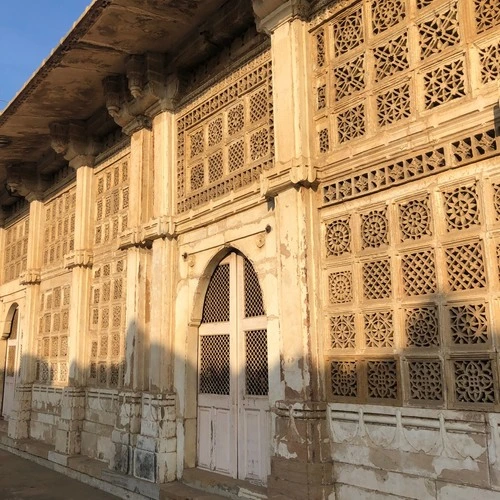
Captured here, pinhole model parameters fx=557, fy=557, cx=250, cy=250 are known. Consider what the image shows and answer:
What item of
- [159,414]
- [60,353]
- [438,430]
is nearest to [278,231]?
[438,430]

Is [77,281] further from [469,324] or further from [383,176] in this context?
[469,324]

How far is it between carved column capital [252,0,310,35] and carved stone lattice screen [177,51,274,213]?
353 millimetres

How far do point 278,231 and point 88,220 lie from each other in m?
4.93

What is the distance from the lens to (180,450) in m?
6.33

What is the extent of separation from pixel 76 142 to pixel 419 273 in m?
6.76

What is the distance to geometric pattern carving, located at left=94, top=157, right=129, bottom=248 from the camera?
327 inches

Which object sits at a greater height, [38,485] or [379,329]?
[379,329]

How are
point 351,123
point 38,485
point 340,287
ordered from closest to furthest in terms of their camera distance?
point 340,287
point 351,123
point 38,485

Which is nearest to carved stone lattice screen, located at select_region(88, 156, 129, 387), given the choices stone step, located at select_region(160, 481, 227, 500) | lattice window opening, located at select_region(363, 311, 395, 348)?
stone step, located at select_region(160, 481, 227, 500)

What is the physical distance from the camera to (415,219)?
4125 millimetres

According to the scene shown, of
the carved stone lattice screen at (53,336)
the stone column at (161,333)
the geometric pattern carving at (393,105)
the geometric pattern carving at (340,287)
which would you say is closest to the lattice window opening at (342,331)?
the geometric pattern carving at (340,287)

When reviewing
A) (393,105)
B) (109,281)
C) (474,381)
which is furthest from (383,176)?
(109,281)

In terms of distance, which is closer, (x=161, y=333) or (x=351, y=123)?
(x=351, y=123)

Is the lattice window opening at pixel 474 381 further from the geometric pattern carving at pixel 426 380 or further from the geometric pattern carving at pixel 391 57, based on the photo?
the geometric pattern carving at pixel 391 57
